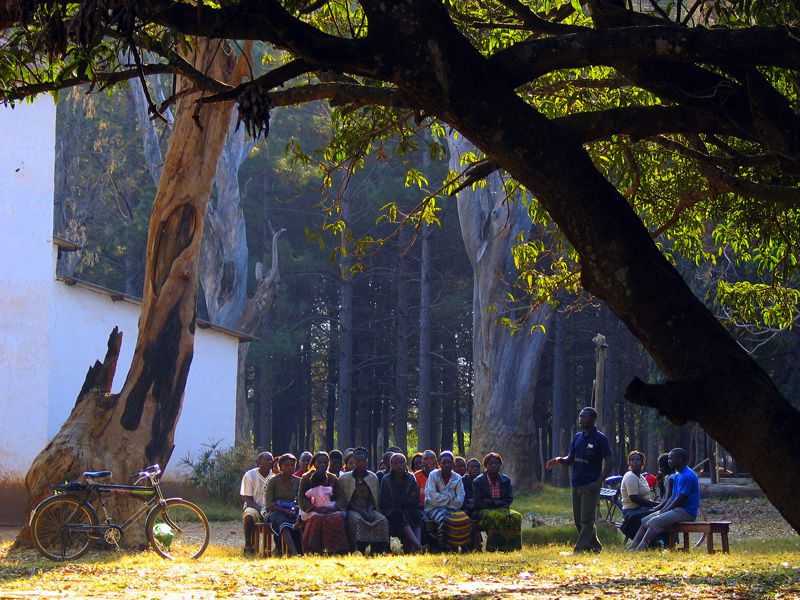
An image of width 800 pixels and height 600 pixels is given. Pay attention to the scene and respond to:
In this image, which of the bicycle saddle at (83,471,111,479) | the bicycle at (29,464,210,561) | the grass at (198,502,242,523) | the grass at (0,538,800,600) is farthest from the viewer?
the grass at (198,502,242,523)

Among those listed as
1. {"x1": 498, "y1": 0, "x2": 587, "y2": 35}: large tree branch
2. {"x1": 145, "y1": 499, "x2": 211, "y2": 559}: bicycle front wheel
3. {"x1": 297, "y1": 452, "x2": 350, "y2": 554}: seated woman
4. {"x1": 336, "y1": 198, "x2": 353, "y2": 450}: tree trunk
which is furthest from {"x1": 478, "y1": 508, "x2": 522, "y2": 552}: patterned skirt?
{"x1": 336, "y1": 198, "x2": 353, "y2": 450}: tree trunk

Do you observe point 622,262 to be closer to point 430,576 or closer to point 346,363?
point 430,576

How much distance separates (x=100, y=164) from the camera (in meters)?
36.5

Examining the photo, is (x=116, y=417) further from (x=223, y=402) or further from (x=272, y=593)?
(x=223, y=402)

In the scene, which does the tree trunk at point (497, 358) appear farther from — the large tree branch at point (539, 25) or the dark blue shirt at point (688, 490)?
the large tree branch at point (539, 25)

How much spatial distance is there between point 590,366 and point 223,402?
1845 cm

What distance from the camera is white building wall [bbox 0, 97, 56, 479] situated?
1734 cm

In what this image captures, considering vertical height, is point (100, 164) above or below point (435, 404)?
above

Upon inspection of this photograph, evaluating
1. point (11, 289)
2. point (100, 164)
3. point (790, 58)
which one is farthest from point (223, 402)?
point (790, 58)

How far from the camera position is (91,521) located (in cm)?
1177

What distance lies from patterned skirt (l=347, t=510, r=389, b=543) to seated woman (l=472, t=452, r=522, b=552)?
1230mm

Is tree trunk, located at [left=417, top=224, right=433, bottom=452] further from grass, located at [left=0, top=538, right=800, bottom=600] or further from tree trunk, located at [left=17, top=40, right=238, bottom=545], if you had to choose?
grass, located at [left=0, top=538, right=800, bottom=600]

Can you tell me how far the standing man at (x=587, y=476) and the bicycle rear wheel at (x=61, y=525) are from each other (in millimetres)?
5616

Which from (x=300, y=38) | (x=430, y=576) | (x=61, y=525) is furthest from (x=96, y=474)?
(x=300, y=38)
